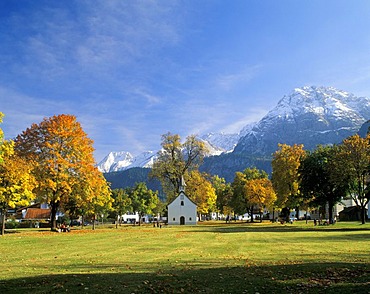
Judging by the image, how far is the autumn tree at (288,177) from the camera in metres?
68.7

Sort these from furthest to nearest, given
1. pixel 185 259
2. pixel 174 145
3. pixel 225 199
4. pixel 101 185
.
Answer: pixel 225 199, pixel 174 145, pixel 101 185, pixel 185 259

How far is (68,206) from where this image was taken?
215 feet

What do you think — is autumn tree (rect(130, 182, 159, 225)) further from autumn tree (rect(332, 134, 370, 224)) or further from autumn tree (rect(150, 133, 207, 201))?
autumn tree (rect(332, 134, 370, 224))

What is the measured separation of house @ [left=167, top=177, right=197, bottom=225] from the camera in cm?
9925

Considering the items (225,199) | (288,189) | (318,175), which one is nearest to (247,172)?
(225,199)

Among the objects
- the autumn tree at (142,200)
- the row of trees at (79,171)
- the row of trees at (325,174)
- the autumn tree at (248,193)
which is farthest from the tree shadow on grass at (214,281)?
the autumn tree at (142,200)

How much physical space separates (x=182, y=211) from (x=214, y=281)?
295 ft

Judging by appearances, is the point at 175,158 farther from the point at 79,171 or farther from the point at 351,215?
the point at 351,215

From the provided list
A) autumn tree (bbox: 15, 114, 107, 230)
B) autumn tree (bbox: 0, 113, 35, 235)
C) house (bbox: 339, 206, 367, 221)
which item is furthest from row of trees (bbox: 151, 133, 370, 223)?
autumn tree (bbox: 0, 113, 35, 235)

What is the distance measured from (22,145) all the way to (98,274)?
42.7 metres

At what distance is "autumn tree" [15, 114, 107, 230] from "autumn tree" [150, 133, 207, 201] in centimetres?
3300

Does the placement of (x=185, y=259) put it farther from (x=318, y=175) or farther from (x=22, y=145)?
(x=318, y=175)

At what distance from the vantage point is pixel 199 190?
97.4m

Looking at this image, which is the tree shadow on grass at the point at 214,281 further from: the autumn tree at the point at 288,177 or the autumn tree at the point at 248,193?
the autumn tree at the point at 248,193
